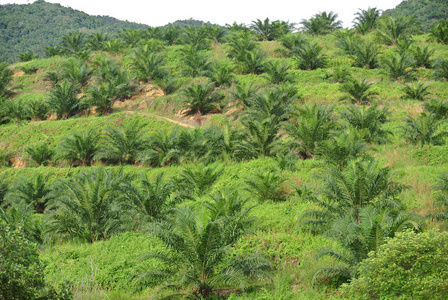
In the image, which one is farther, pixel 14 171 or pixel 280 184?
pixel 14 171

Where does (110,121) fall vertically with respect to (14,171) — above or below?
above

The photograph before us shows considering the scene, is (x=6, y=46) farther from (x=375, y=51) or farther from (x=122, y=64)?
(x=375, y=51)

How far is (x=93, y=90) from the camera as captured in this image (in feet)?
59.2

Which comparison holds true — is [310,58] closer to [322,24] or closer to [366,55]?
[366,55]

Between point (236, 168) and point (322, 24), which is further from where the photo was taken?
point (322, 24)

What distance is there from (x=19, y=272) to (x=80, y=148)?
39.1ft

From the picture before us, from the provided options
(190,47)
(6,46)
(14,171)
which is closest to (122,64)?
(190,47)

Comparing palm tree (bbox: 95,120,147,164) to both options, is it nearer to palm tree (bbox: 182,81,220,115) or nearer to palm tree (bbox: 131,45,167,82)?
palm tree (bbox: 182,81,220,115)

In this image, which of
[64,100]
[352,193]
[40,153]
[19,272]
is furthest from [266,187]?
[64,100]

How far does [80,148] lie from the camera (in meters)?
14.7

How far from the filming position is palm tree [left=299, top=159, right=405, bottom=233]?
6.61 meters

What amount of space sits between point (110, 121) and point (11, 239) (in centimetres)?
1401

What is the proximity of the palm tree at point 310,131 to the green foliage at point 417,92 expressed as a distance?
5105mm

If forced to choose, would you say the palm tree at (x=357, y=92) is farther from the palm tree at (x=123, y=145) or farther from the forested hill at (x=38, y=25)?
the forested hill at (x=38, y=25)
